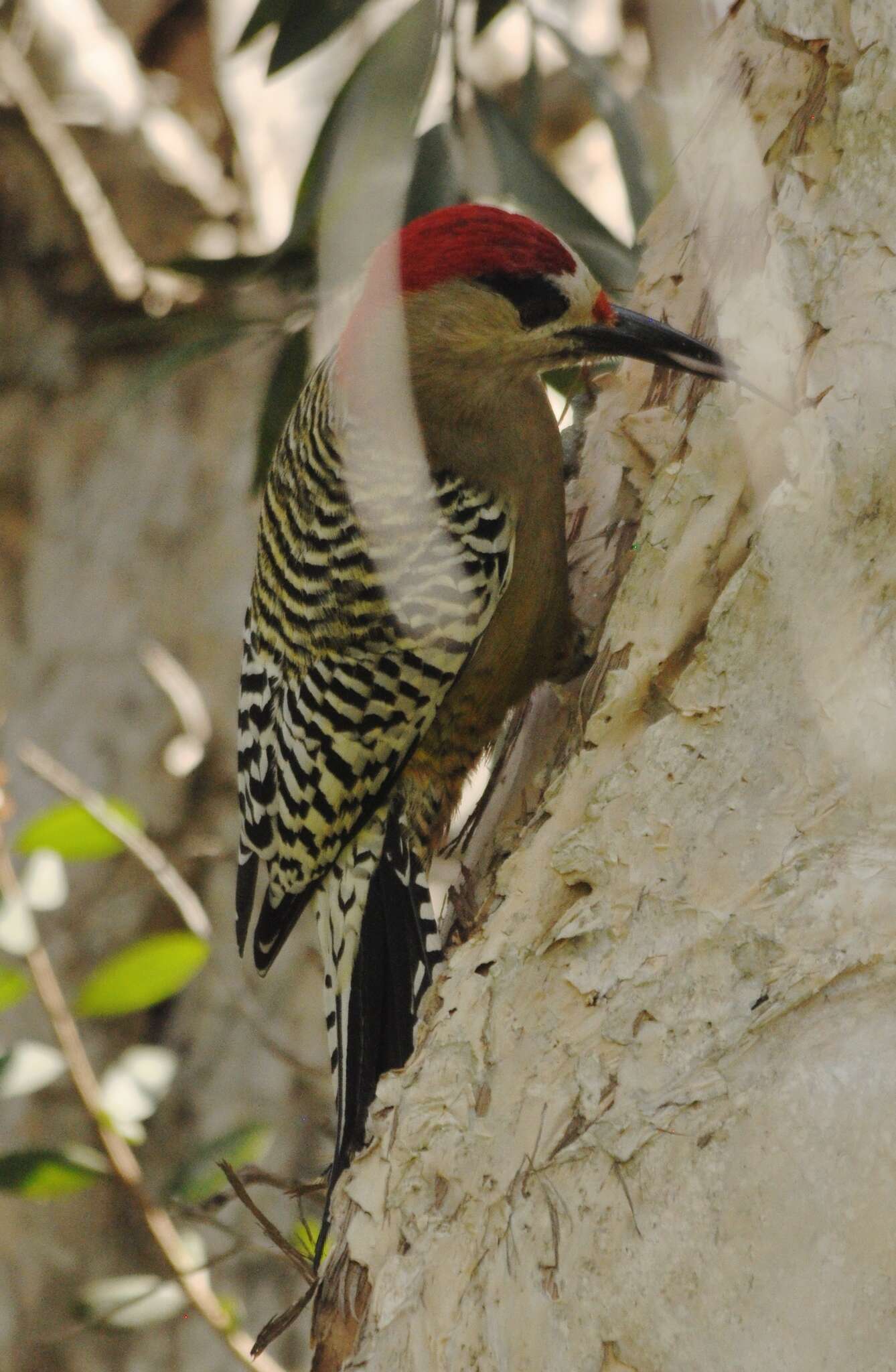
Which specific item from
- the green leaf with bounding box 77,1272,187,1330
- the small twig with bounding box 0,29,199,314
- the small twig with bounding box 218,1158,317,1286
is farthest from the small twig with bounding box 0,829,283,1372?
the small twig with bounding box 0,29,199,314

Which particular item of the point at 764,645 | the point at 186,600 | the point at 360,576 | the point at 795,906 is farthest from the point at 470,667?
Answer: the point at 186,600

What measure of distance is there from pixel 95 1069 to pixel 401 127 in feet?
8.62

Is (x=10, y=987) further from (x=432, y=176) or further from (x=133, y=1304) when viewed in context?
(x=432, y=176)

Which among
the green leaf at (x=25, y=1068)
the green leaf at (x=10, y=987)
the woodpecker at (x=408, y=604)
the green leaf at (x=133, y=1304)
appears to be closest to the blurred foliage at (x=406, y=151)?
the woodpecker at (x=408, y=604)

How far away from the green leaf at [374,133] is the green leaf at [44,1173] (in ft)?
4.94

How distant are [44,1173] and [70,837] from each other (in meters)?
0.54

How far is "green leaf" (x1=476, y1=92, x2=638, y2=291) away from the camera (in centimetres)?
228

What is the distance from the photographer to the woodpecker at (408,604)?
1.94 metres

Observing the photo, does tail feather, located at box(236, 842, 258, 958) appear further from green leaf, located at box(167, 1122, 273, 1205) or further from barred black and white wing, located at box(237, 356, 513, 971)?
green leaf, located at box(167, 1122, 273, 1205)

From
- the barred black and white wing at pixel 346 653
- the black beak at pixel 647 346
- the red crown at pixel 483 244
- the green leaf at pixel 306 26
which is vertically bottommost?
the barred black and white wing at pixel 346 653

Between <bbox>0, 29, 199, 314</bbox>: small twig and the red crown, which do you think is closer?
the red crown

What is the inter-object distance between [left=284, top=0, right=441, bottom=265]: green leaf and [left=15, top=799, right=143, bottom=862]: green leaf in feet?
3.38

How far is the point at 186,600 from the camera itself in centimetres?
386

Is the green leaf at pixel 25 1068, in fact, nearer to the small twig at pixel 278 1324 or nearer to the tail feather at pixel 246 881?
the tail feather at pixel 246 881
